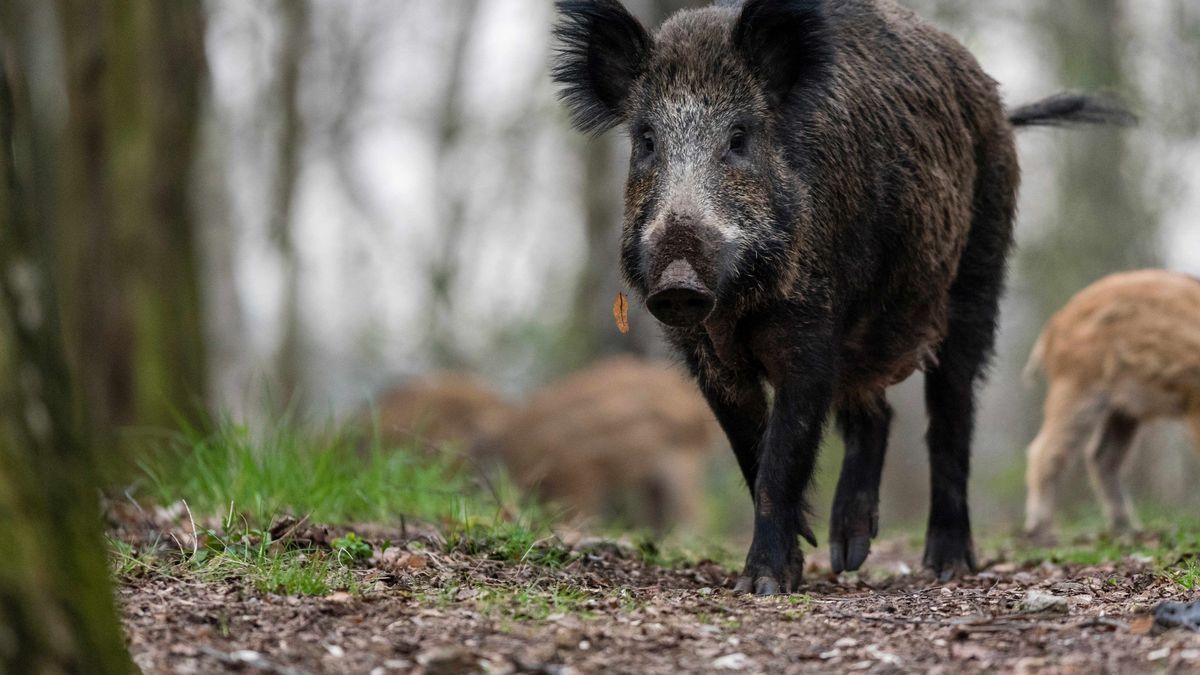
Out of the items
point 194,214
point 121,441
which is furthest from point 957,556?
point 194,214

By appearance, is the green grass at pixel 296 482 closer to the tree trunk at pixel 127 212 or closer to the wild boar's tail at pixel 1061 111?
the tree trunk at pixel 127 212

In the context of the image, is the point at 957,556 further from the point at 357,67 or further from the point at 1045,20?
the point at 357,67

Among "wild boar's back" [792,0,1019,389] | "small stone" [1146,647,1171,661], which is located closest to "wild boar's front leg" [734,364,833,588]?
"wild boar's back" [792,0,1019,389]

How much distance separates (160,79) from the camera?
960 cm

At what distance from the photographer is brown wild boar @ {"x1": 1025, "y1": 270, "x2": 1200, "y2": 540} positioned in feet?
28.3

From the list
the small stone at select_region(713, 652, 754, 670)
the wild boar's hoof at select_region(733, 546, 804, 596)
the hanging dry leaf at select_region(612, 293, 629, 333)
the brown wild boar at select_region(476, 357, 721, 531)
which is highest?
the hanging dry leaf at select_region(612, 293, 629, 333)

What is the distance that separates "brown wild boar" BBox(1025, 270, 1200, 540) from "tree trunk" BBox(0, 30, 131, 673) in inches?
259

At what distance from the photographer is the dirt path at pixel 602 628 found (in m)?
3.57

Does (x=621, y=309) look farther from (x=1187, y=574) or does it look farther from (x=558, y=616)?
(x=1187, y=574)

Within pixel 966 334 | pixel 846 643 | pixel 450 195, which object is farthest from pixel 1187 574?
pixel 450 195

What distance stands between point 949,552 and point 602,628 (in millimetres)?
2700

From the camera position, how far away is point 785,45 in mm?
5254

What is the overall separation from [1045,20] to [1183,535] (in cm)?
871

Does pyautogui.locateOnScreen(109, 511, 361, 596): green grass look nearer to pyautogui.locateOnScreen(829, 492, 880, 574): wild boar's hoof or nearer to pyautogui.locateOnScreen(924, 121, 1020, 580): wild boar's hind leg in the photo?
pyautogui.locateOnScreen(829, 492, 880, 574): wild boar's hoof
